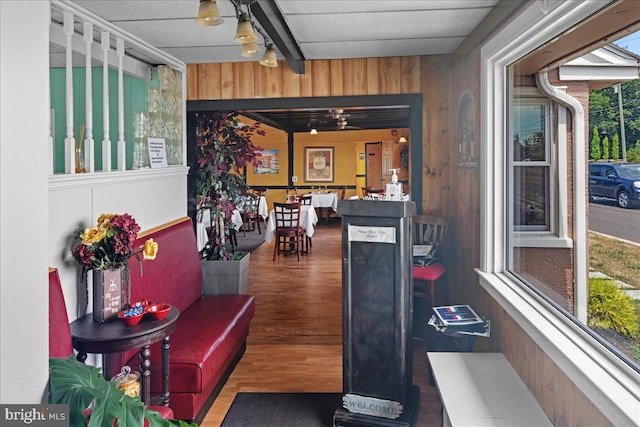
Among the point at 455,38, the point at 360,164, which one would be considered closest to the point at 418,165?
the point at 455,38

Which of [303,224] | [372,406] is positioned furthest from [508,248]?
[303,224]

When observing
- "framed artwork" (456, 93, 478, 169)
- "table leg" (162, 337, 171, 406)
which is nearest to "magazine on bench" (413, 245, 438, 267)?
"framed artwork" (456, 93, 478, 169)

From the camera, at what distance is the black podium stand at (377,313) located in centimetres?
297

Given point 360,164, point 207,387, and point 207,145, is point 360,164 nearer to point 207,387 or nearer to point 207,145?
point 207,145

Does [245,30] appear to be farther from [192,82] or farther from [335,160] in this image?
[335,160]

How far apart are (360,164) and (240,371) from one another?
1051 centimetres

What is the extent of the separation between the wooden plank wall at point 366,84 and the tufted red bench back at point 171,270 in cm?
132

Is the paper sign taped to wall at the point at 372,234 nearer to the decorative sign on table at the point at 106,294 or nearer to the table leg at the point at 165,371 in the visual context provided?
the table leg at the point at 165,371

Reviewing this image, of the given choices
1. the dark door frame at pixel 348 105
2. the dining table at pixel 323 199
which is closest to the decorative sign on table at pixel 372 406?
the dark door frame at pixel 348 105

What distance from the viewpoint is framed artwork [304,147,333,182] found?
45.9 feet

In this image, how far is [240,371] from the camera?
3936mm

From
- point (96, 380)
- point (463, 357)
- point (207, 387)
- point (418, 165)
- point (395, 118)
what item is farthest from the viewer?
point (395, 118)

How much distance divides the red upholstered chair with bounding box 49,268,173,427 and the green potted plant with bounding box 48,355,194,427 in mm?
812

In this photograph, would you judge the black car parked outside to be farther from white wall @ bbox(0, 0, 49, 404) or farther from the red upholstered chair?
the red upholstered chair
